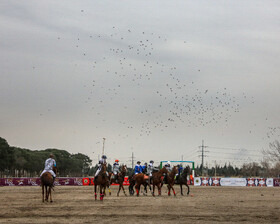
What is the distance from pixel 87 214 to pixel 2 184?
4727 centimetres

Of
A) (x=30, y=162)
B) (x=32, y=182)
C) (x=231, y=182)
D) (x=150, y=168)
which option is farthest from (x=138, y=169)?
(x=30, y=162)

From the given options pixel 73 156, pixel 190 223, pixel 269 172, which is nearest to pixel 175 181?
pixel 190 223

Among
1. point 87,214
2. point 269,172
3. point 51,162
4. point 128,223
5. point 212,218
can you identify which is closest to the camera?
point 128,223

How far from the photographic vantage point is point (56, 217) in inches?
727

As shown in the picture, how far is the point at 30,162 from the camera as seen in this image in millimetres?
119188

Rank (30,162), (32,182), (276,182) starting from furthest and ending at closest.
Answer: (30,162) → (276,182) → (32,182)

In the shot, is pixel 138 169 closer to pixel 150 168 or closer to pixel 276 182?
pixel 150 168

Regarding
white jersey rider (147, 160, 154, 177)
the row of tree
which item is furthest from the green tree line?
white jersey rider (147, 160, 154, 177)

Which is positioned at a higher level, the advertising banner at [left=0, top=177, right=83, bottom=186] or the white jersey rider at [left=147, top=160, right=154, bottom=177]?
the white jersey rider at [left=147, top=160, right=154, bottom=177]

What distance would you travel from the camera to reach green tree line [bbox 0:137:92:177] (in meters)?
101

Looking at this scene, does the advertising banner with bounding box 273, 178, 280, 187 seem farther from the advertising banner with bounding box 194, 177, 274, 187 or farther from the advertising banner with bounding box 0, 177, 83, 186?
the advertising banner with bounding box 0, 177, 83, 186

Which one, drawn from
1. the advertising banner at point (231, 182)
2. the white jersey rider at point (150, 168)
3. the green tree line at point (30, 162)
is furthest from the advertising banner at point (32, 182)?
the white jersey rider at point (150, 168)

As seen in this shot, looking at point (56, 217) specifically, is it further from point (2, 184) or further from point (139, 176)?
point (2, 184)

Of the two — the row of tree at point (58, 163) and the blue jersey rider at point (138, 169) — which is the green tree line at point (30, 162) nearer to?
the row of tree at point (58, 163)
